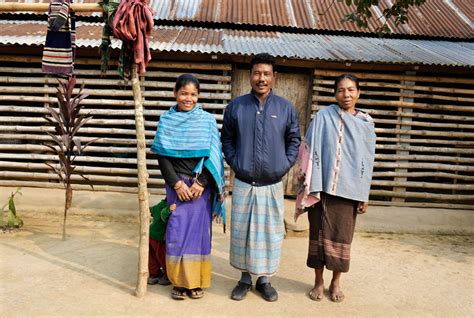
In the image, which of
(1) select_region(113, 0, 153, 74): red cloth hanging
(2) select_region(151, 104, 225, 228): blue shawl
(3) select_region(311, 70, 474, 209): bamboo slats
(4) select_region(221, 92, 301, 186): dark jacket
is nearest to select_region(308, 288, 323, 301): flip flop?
(4) select_region(221, 92, 301, 186): dark jacket

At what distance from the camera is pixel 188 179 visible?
308 centimetres

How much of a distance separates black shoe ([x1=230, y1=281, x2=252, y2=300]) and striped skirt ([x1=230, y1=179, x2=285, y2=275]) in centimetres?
16

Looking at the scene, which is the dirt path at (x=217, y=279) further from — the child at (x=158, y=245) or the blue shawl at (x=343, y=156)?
the blue shawl at (x=343, y=156)

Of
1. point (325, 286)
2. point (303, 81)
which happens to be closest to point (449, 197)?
point (303, 81)

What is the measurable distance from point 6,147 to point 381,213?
5.37m

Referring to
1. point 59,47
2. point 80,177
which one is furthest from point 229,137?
point 80,177

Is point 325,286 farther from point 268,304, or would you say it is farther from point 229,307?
point 229,307

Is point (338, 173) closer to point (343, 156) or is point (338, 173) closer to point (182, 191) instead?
point (343, 156)

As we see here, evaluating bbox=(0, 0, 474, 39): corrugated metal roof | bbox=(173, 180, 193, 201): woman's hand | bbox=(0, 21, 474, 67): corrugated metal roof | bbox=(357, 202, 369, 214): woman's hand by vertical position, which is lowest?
bbox=(357, 202, 369, 214): woman's hand

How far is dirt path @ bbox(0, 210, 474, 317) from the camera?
2980 millimetres

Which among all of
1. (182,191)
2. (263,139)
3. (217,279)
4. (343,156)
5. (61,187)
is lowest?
(217,279)

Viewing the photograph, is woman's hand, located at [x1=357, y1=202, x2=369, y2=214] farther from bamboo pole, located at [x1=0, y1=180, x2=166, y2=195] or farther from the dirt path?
bamboo pole, located at [x1=0, y1=180, x2=166, y2=195]

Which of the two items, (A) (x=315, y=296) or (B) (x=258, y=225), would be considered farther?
(A) (x=315, y=296)

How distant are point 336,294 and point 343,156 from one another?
111cm
